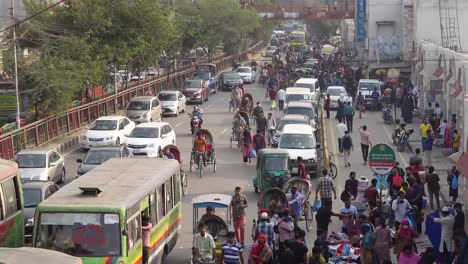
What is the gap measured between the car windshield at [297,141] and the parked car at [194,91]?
82.4 ft

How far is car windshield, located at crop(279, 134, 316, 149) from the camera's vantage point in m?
32.9

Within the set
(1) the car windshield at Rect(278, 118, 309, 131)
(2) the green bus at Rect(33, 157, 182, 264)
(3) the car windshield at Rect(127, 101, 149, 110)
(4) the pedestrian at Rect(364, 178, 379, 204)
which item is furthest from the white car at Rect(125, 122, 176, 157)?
(2) the green bus at Rect(33, 157, 182, 264)

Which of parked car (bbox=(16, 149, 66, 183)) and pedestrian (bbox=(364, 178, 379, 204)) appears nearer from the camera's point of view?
pedestrian (bbox=(364, 178, 379, 204))

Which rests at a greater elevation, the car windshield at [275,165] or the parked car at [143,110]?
the car windshield at [275,165]

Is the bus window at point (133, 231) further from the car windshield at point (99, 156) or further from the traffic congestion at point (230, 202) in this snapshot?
the car windshield at point (99, 156)

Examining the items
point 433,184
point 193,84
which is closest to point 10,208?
point 433,184

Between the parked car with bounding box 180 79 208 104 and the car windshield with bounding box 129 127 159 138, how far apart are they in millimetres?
21913

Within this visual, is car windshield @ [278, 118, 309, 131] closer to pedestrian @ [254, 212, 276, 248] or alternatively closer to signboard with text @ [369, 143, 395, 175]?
signboard with text @ [369, 143, 395, 175]

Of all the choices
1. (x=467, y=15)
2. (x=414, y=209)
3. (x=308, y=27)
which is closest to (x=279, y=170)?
(x=414, y=209)

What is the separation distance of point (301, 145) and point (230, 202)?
11.3m

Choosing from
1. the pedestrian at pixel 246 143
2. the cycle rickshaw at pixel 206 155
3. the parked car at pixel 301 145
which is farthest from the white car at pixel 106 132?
the parked car at pixel 301 145

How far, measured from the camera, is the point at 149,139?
35.7 m

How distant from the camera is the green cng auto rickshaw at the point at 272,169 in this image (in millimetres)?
28594

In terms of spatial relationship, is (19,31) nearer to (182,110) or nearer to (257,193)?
(182,110)
